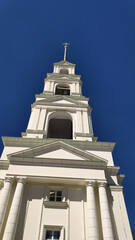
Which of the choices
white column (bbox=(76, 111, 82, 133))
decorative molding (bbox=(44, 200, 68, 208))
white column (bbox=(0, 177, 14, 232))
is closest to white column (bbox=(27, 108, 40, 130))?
white column (bbox=(76, 111, 82, 133))

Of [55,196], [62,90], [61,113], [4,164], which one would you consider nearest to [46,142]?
[4,164]

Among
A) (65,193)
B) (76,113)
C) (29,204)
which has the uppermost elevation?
(76,113)

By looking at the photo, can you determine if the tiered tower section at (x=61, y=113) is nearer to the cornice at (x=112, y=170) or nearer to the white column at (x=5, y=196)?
the cornice at (x=112, y=170)

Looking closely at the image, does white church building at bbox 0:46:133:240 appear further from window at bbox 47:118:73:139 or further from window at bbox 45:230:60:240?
window at bbox 47:118:73:139

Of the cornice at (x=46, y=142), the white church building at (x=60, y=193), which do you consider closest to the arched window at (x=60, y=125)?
the white church building at (x=60, y=193)

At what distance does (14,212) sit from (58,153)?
17.1 feet

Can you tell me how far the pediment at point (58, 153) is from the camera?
46.4ft

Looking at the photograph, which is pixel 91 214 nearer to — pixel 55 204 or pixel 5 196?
pixel 55 204

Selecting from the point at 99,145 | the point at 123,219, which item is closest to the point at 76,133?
the point at 99,145

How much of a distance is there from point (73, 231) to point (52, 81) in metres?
21.8

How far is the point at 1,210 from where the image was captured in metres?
11.2

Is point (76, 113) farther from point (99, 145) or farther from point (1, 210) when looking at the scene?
point (1, 210)

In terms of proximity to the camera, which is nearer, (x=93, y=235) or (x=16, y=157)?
(x=93, y=235)

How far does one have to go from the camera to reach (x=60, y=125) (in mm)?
24984
